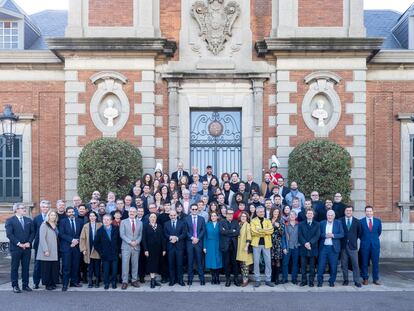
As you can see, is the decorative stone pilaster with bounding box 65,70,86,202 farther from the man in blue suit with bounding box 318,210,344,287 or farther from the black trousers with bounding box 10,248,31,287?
the man in blue suit with bounding box 318,210,344,287

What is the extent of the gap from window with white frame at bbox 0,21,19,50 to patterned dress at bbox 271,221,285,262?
1123cm

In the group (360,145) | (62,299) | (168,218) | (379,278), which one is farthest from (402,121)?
(62,299)

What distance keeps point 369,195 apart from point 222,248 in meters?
6.63

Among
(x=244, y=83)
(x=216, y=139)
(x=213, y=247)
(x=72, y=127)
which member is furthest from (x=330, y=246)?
(x=72, y=127)

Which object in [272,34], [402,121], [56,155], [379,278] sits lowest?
[379,278]

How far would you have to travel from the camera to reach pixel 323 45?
15.5 m

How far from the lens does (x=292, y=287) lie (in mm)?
11883

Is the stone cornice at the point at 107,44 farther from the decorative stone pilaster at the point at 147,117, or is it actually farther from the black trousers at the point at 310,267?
the black trousers at the point at 310,267

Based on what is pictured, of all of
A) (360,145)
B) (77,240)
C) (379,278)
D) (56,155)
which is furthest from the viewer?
(56,155)

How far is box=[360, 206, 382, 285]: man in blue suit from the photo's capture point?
12328mm

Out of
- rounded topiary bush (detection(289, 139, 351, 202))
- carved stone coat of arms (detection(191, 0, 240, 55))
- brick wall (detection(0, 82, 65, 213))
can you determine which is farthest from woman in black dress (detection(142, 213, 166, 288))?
carved stone coat of arms (detection(191, 0, 240, 55))

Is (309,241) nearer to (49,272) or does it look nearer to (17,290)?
(49,272)

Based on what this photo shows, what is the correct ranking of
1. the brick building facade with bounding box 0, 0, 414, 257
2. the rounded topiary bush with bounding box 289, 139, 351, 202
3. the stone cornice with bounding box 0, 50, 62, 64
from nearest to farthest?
the rounded topiary bush with bounding box 289, 139, 351, 202 < the brick building facade with bounding box 0, 0, 414, 257 < the stone cornice with bounding box 0, 50, 62, 64

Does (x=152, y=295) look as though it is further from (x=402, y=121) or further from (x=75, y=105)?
(x=402, y=121)
